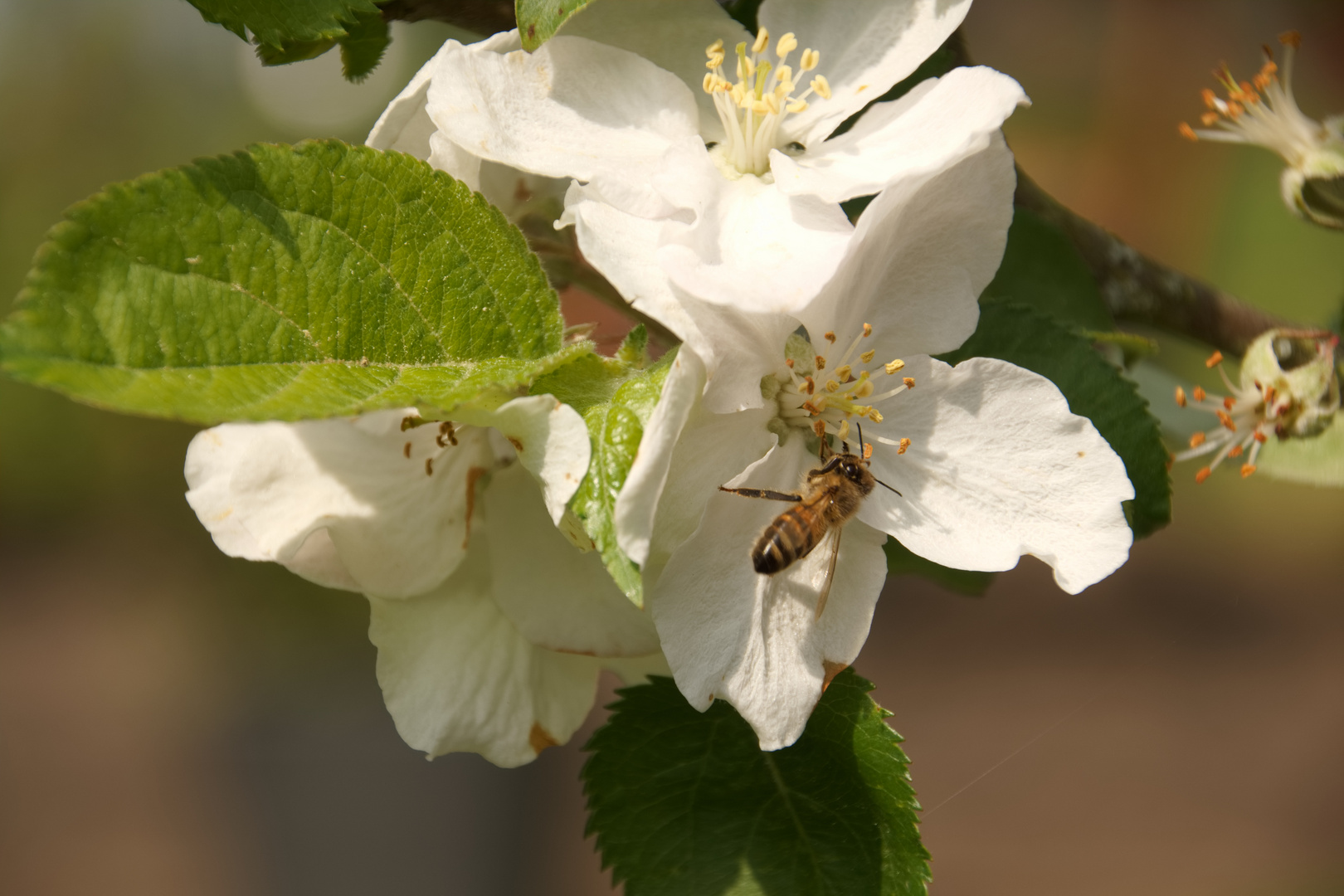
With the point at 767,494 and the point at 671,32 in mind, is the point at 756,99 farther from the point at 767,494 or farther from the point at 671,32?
the point at 767,494

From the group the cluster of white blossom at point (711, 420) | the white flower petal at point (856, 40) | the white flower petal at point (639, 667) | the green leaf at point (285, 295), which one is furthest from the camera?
the white flower petal at point (639, 667)

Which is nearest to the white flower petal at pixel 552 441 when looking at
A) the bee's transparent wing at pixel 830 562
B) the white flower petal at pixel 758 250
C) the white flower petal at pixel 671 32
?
the white flower petal at pixel 758 250

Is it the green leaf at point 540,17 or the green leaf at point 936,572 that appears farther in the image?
the green leaf at point 936,572

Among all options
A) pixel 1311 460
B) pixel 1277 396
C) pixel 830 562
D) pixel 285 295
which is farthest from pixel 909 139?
Result: pixel 1311 460

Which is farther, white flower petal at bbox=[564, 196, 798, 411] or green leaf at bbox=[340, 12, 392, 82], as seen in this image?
green leaf at bbox=[340, 12, 392, 82]

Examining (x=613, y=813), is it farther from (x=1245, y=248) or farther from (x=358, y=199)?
(x=1245, y=248)

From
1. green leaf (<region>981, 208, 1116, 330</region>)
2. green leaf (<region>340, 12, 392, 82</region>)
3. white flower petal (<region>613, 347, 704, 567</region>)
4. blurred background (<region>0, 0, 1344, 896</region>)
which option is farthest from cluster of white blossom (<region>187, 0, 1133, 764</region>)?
blurred background (<region>0, 0, 1344, 896</region>)

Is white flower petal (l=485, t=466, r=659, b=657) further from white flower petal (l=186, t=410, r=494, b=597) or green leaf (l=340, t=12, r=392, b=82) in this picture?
green leaf (l=340, t=12, r=392, b=82)

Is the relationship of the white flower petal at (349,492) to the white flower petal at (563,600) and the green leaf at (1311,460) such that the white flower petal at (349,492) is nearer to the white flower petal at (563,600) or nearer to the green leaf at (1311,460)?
the white flower petal at (563,600)
